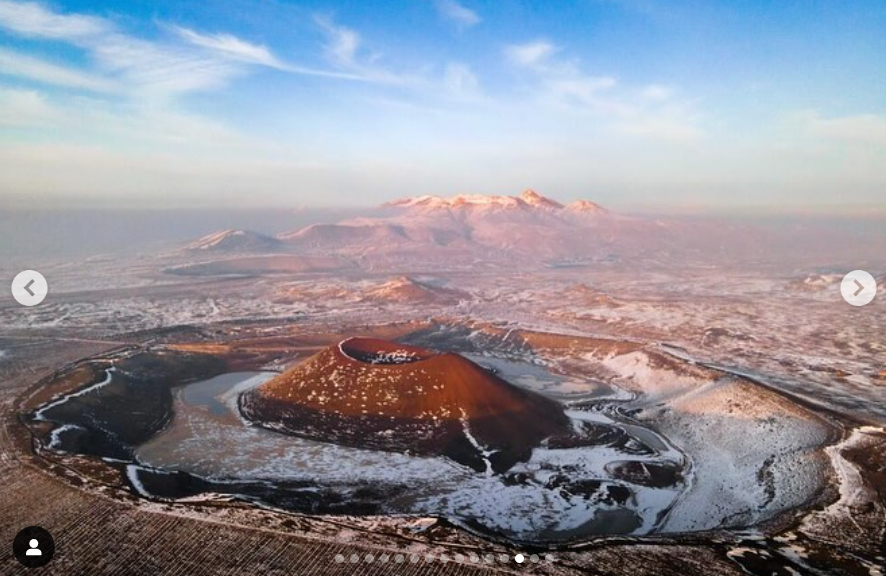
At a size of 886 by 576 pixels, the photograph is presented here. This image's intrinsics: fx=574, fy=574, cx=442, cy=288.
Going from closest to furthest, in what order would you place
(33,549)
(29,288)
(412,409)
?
(33,549) → (412,409) → (29,288)

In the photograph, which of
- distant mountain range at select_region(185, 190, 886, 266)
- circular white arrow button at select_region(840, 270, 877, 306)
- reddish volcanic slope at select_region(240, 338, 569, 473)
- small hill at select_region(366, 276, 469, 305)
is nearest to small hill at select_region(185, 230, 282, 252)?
distant mountain range at select_region(185, 190, 886, 266)

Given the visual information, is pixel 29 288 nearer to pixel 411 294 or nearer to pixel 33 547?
pixel 411 294

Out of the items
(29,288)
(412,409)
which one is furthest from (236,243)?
(412,409)

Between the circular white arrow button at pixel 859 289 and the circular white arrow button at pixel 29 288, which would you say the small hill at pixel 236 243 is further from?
the circular white arrow button at pixel 859 289

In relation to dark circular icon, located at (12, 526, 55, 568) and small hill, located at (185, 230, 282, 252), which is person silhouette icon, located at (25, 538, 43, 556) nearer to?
dark circular icon, located at (12, 526, 55, 568)

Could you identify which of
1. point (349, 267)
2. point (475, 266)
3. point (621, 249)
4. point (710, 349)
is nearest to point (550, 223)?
point (621, 249)

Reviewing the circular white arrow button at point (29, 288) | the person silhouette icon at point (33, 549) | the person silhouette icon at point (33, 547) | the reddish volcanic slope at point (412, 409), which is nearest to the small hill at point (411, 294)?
the reddish volcanic slope at point (412, 409)
